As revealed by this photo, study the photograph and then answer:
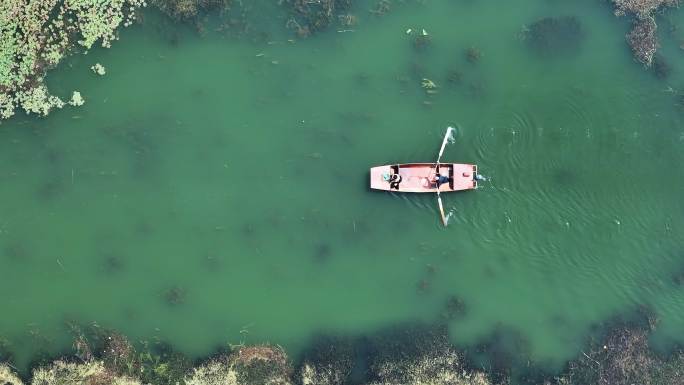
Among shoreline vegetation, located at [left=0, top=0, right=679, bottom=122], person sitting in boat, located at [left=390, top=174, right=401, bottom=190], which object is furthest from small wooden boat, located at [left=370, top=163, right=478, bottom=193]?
shoreline vegetation, located at [left=0, top=0, right=679, bottom=122]

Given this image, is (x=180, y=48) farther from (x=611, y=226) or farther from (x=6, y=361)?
(x=611, y=226)

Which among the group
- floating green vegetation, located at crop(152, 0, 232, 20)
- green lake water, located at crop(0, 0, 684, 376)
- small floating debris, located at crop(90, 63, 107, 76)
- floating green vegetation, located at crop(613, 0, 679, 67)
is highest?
floating green vegetation, located at crop(152, 0, 232, 20)

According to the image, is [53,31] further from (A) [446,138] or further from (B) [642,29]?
(B) [642,29]

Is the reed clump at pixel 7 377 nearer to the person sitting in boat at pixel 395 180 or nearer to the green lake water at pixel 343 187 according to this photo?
the green lake water at pixel 343 187

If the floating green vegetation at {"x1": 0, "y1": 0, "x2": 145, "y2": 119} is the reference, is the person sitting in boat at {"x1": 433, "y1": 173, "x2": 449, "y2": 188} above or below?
below

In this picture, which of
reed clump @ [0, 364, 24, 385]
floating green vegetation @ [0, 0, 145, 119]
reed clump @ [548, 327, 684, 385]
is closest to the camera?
reed clump @ [0, 364, 24, 385]

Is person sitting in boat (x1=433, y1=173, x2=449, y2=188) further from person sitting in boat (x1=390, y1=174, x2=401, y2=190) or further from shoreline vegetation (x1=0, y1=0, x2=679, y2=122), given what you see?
shoreline vegetation (x1=0, y1=0, x2=679, y2=122)

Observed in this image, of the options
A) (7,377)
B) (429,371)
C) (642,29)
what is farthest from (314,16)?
(7,377)
